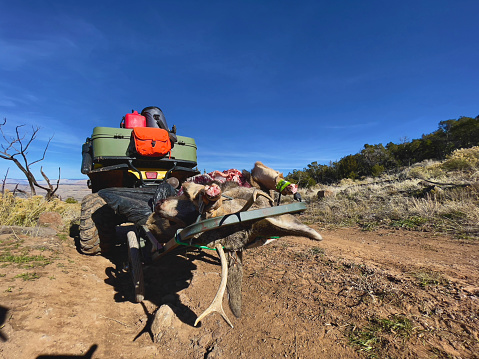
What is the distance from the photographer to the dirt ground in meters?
1.79

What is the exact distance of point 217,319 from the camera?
2.30 metres

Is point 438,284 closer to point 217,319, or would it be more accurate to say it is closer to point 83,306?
point 217,319

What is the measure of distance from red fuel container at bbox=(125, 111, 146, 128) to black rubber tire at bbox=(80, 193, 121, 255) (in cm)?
152

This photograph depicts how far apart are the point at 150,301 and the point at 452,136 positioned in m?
23.1

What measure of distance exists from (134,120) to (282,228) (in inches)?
158

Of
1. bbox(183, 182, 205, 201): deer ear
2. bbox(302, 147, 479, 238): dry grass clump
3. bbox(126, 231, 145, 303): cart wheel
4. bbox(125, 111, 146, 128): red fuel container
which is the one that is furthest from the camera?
bbox(302, 147, 479, 238): dry grass clump

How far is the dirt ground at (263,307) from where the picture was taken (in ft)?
5.89

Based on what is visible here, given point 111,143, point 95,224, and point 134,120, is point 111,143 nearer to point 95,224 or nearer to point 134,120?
point 134,120

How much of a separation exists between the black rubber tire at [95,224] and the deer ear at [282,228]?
311 cm

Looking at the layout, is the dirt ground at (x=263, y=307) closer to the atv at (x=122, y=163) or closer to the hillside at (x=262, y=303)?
the hillside at (x=262, y=303)

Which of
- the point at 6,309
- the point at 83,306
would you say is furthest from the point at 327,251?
the point at 6,309

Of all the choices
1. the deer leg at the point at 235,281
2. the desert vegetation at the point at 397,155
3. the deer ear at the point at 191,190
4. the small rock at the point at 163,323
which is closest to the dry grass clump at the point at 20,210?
the small rock at the point at 163,323

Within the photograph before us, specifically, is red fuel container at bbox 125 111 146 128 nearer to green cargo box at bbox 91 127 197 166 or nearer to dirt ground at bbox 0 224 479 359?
green cargo box at bbox 91 127 197 166

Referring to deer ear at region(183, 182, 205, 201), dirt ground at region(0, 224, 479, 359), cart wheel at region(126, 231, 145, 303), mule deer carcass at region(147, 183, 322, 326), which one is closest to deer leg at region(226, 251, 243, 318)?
mule deer carcass at region(147, 183, 322, 326)
